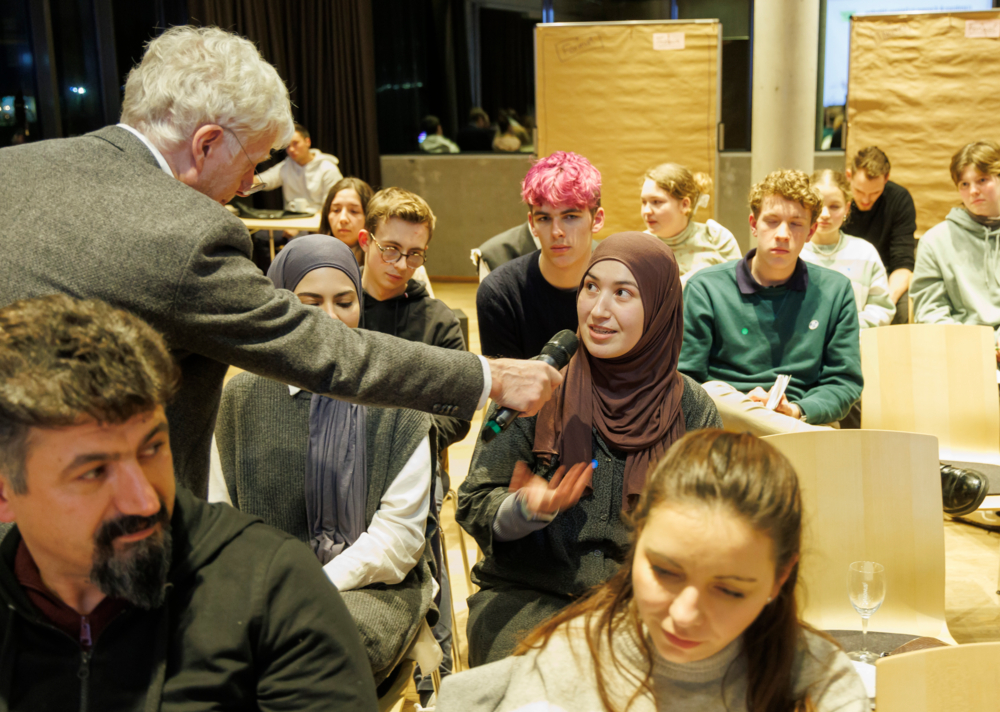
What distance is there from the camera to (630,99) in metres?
5.77

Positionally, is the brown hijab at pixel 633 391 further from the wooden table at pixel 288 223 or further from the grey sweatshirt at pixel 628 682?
Result: the wooden table at pixel 288 223

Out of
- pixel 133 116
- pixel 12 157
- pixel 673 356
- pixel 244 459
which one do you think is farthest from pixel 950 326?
pixel 12 157

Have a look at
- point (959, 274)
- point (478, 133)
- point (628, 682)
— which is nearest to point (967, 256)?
point (959, 274)

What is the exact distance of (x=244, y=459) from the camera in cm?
204

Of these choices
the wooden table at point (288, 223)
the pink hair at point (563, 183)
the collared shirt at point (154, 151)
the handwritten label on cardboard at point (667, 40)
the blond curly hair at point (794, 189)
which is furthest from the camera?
the wooden table at point (288, 223)

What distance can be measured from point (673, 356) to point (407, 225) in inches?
49.7

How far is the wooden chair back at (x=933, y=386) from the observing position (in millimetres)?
3004

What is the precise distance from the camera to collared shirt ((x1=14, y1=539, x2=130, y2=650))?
Result: 44.3 inches

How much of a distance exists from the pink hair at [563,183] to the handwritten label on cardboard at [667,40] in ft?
10.5

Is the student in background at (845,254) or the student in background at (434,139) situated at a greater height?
the student in background at (434,139)

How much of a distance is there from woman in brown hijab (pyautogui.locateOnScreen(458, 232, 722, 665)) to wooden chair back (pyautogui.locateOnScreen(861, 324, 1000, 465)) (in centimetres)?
120

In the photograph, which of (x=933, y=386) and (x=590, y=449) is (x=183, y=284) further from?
(x=933, y=386)

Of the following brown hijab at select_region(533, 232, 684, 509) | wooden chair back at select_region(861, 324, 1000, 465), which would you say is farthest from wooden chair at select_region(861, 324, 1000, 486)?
brown hijab at select_region(533, 232, 684, 509)

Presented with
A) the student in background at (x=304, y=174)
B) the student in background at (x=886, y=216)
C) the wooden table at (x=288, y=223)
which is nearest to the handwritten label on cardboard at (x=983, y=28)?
the student in background at (x=886, y=216)
